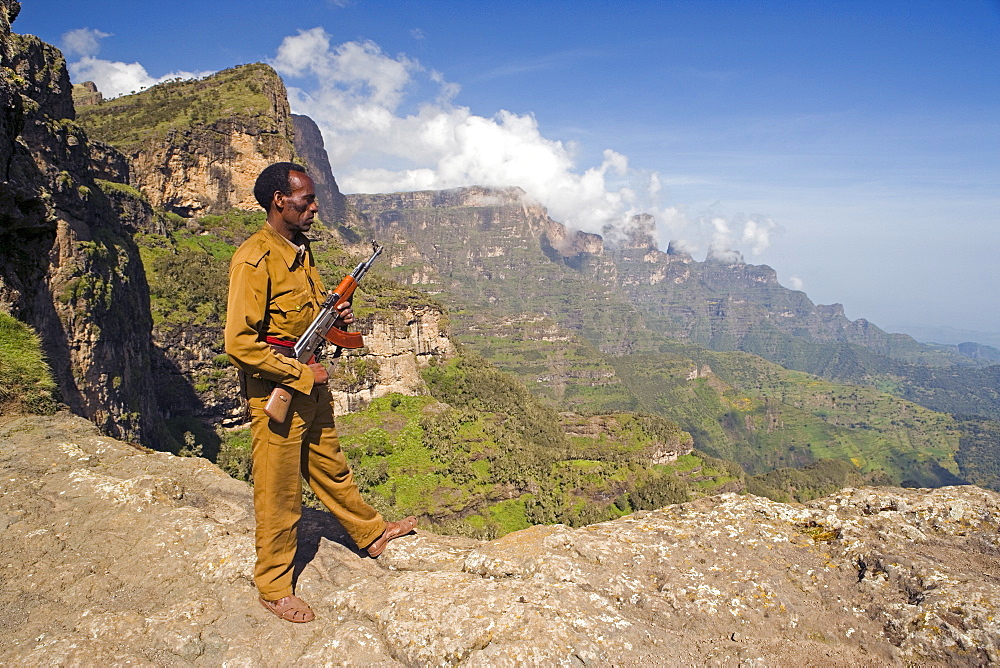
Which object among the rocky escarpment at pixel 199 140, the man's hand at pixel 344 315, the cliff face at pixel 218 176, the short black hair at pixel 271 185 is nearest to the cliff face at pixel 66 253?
the short black hair at pixel 271 185

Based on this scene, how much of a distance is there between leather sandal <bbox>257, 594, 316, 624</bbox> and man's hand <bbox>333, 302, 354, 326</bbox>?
2571 mm

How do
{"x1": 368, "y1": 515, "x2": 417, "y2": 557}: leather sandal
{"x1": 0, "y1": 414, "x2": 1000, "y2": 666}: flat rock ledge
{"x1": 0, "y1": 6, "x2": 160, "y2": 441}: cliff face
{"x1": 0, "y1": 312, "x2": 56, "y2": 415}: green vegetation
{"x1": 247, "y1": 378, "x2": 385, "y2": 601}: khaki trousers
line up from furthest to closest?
{"x1": 0, "y1": 6, "x2": 160, "y2": 441}: cliff face → {"x1": 0, "y1": 312, "x2": 56, "y2": 415}: green vegetation → {"x1": 368, "y1": 515, "x2": 417, "y2": 557}: leather sandal → {"x1": 247, "y1": 378, "x2": 385, "y2": 601}: khaki trousers → {"x1": 0, "y1": 414, "x2": 1000, "y2": 666}: flat rock ledge

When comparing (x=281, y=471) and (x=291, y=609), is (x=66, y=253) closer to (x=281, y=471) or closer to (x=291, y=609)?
(x=281, y=471)

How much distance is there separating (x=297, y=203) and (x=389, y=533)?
12.2ft

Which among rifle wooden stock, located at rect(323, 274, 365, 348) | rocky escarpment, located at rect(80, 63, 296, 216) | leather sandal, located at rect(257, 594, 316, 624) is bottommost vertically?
leather sandal, located at rect(257, 594, 316, 624)

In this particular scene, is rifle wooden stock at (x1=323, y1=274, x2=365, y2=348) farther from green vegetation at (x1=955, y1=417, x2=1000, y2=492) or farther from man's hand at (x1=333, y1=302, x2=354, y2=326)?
green vegetation at (x1=955, y1=417, x2=1000, y2=492)

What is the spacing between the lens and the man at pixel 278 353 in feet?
14.5

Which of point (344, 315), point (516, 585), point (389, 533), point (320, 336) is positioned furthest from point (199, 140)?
point (516, 585)

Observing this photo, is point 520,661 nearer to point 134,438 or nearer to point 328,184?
point 134,438

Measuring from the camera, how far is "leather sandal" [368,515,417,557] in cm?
564

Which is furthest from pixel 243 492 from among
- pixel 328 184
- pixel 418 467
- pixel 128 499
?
pixel 328 184

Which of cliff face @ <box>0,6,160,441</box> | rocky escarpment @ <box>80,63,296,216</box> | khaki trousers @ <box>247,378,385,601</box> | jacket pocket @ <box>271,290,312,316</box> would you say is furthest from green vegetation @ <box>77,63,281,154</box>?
khaki trousers @ <box>247,378,385,601</box>

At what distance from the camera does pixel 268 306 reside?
15.5 feet

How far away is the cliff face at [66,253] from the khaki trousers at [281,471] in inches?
331
